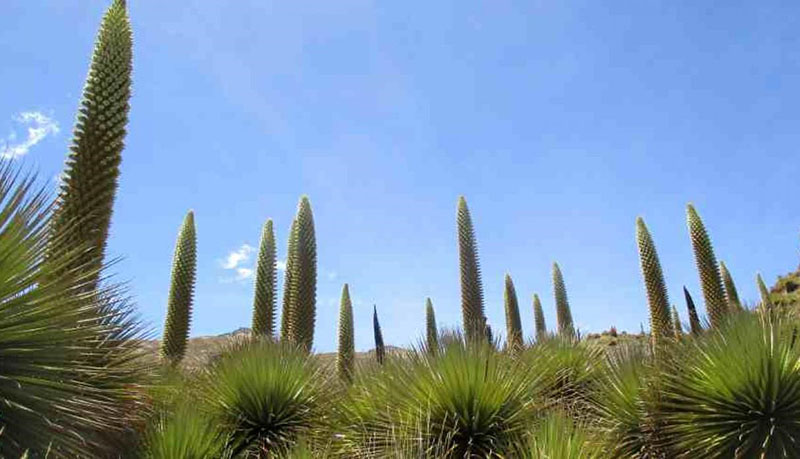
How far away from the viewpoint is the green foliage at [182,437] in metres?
5.50

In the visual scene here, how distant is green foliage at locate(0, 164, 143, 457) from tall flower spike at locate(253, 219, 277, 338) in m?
7.59

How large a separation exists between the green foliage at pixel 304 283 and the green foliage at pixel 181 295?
1.88m

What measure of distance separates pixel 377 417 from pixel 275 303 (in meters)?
7.13

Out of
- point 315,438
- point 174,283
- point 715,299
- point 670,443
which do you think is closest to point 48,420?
point 315,438

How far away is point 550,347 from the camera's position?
9023mm

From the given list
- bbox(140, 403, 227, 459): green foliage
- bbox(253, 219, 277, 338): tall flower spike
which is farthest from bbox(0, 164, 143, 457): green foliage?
bbox(253, 219, 277, 338): tall flower spike

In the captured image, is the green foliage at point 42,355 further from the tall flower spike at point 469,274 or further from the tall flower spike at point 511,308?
the tall flower spike at point 511,308

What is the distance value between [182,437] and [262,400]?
1471mm

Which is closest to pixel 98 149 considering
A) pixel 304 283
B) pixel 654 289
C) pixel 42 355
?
pixel 42 355

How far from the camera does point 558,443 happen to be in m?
5.13

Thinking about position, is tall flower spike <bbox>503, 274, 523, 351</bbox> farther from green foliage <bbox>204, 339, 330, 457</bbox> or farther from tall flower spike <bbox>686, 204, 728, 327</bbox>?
green foliage <bbox>204, 339, 330, 457</bbox>

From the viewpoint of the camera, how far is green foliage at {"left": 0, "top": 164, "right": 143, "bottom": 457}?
13.0 feet

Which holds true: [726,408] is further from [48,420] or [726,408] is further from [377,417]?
[48,420]

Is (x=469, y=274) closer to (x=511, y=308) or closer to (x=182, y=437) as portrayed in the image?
(x=511, y=308)
